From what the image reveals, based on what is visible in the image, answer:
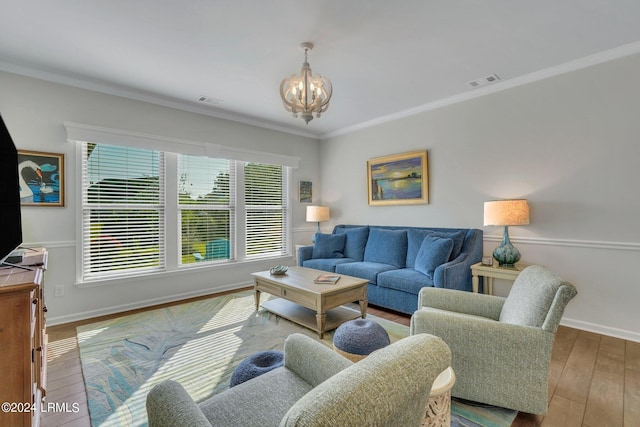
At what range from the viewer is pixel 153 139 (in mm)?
3682

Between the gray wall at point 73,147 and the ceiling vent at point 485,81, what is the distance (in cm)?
335

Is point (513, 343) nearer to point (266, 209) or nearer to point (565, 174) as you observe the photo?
point (565, 174)

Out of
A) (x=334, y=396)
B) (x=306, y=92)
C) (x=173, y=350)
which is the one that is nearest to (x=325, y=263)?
(x=173, y=350)

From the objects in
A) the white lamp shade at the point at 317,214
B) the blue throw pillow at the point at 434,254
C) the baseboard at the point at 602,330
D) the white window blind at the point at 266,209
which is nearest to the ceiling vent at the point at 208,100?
the white window blind at the point at 266,209

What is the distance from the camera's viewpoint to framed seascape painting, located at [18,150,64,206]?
2.90 m

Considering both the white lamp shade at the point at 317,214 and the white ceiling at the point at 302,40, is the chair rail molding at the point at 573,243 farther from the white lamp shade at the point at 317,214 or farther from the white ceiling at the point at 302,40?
the white lamp shade at the point at 317,214

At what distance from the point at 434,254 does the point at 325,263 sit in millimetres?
1459

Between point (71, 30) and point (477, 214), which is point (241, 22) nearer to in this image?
point (71, 30)

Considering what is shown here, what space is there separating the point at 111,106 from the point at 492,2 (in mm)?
3888

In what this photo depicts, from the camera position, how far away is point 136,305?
3.56 meters

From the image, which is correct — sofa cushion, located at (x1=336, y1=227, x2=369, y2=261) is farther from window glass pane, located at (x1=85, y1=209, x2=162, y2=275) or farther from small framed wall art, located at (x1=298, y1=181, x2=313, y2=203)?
window glass pane, located at (x1=85, y1=209, x2=162, y2=275)

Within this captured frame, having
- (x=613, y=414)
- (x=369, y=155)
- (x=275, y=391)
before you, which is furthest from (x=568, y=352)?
(x=369, y=155)

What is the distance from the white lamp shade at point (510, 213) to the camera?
9.55 feet

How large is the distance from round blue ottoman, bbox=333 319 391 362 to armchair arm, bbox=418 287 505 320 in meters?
0.52
